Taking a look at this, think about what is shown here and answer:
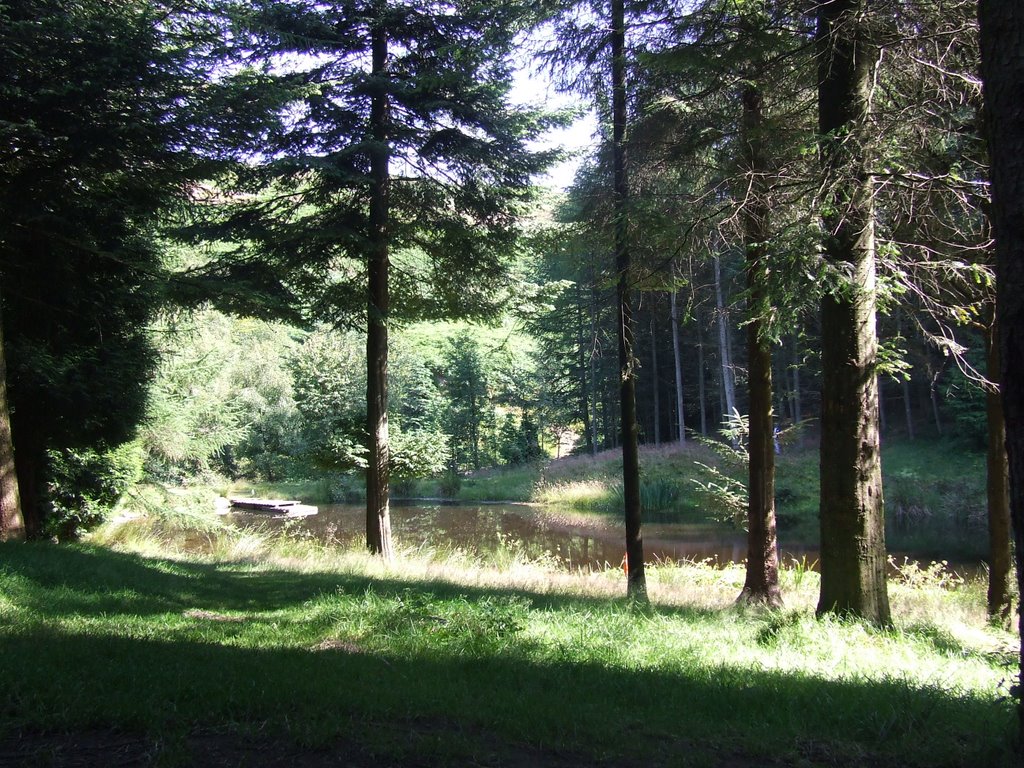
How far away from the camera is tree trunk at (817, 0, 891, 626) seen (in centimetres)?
679

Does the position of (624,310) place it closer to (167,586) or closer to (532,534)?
(167,586)

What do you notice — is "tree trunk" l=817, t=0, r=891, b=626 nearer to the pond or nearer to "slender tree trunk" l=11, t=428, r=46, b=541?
the pond

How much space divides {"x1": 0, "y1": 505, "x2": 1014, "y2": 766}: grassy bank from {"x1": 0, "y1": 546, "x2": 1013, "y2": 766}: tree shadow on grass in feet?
0.05

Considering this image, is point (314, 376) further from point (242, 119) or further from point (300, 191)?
point (242, 119)

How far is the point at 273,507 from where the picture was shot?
28281 millimetres

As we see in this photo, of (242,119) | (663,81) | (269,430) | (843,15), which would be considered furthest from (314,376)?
(843,15)

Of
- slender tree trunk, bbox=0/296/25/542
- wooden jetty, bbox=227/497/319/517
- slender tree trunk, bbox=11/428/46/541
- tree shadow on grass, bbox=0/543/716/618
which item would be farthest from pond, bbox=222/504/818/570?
slender tree trunk, bbox=0/296/25/542

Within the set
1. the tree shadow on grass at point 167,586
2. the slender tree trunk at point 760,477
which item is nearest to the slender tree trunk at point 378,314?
the tree shadow on grass at point 167,586

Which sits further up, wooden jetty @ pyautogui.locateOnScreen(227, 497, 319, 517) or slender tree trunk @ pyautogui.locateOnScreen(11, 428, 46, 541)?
slender tree trunk @ pyautogui.locateOnScreen(11, 428, 46, 541)

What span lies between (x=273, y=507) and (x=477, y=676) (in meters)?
25.4

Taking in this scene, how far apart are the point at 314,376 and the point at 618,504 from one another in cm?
1345

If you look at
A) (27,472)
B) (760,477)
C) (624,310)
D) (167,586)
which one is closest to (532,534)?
(760,477)

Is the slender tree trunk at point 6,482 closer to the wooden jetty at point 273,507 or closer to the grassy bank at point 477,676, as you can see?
the grassy bank at point 477,676

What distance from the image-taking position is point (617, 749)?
3.59 meters
